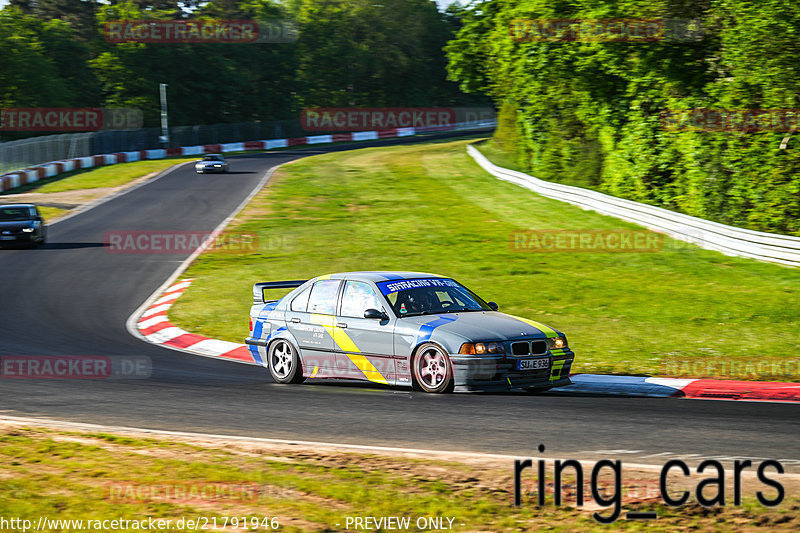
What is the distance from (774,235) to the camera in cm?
2055

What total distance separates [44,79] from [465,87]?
1457 inches

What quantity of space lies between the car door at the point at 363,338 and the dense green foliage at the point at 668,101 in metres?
13.8

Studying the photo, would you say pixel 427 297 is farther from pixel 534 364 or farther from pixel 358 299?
pixel 534 364

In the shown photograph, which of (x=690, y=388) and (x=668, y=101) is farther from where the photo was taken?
(x=668, y=101)

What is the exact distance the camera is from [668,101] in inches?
1040

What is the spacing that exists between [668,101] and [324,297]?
1789 centimetres

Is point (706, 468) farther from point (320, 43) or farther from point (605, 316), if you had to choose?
point (320, 43)

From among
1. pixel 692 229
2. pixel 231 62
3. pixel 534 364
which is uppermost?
pixel 231 62

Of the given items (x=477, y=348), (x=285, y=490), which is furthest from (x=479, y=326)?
(x=285, y=490)

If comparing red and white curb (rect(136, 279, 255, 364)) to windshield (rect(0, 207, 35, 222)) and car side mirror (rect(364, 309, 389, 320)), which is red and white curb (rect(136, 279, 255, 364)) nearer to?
car side mirror (rect(364, 309, 389, 320))

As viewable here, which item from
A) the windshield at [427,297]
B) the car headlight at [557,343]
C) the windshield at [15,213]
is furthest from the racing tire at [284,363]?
the windshield at [15,213]

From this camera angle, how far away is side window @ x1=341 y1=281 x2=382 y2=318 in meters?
11.1

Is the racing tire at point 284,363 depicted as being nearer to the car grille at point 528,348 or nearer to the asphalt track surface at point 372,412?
the asphalt track surface at point 372,412

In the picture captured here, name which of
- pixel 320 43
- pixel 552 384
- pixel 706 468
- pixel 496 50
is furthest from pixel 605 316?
pixel 320 43
